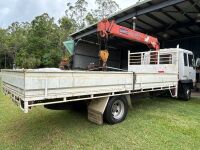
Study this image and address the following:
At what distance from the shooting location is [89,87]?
4848mm

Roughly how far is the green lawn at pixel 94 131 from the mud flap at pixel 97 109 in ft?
0.56

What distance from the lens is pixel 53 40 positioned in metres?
39.4

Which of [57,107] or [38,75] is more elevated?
[38,75]

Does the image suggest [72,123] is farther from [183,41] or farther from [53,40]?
[53,40]

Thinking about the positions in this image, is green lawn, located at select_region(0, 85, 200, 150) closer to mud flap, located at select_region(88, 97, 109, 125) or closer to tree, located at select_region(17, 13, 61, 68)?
mud flap, located at select_region(88, 97, 109, 125)

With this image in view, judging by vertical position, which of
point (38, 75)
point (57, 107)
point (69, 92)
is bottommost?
Answer: point (57, 107)

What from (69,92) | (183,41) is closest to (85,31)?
(183,41)

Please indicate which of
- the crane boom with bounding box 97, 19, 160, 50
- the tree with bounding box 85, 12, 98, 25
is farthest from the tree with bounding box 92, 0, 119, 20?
the crane boom with bounding box 97, 19, 160, 50

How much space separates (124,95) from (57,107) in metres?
1.82

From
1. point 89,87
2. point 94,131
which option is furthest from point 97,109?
point 89,87

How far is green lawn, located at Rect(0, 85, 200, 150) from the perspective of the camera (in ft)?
14.7

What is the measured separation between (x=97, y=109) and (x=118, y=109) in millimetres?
747

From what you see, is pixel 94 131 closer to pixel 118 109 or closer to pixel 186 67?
pixel 118 109

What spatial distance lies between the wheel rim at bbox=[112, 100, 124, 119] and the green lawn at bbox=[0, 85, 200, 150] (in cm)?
25
